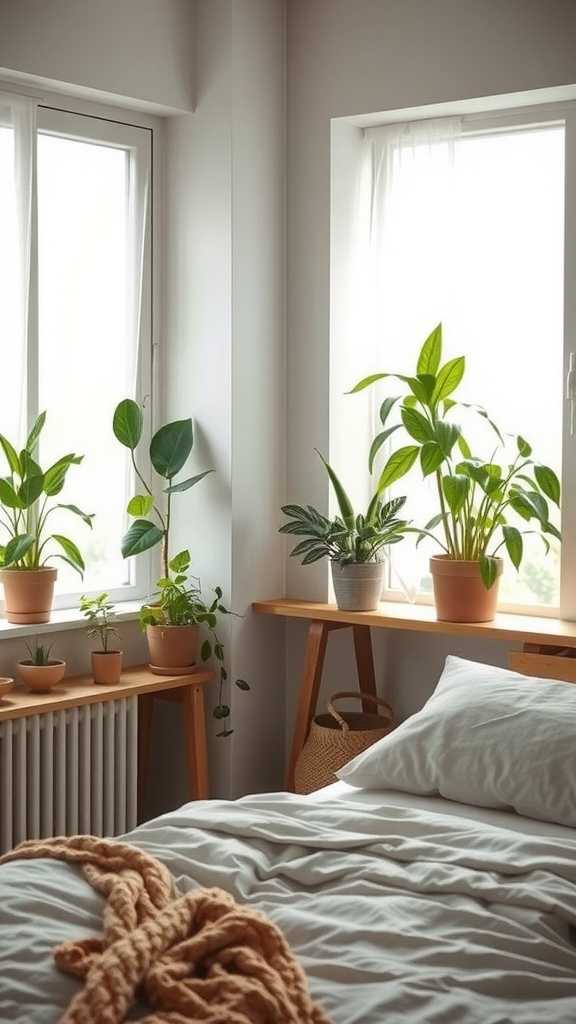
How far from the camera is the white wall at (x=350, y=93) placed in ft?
11.9


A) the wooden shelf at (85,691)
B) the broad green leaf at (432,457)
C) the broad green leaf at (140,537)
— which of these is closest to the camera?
the wooden shelf at (85,691)

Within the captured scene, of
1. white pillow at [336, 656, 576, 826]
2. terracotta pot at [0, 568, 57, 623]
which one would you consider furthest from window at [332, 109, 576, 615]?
terracotta pot at [0, 568, 57, 623]

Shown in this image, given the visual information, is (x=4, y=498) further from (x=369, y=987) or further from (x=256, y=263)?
(x=369, y=987)

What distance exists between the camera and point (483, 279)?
3908 millimetres

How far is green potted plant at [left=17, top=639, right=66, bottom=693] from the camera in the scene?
347cm

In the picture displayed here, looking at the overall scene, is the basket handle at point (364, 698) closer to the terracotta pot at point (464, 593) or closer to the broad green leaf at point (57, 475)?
the terracotta pot at point (464, 593)

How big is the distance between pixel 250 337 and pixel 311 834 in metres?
1.93

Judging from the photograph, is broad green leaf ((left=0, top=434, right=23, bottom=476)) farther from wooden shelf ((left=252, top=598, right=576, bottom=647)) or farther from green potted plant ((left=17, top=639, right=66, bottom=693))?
wooden shelf ((left=252, top=598, right=576, bottom=647))

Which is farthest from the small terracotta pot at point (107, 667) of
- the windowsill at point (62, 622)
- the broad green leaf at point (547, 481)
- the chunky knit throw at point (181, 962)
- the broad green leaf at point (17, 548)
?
the chunky knit throw at point (181, 962)

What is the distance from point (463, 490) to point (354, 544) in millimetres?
426

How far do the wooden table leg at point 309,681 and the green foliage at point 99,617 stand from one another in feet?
1.92

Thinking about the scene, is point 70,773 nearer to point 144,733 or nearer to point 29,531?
point 144,733

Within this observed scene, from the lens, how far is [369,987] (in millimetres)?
1898

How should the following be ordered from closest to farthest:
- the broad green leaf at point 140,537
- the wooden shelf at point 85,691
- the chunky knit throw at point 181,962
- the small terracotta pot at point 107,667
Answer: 1. the chunky knit throw at point 181,962
2. the wooden shelf at point 85,691
3. the small terracotta pot at point 107,667
4. the broad green leaf at point 140,537
